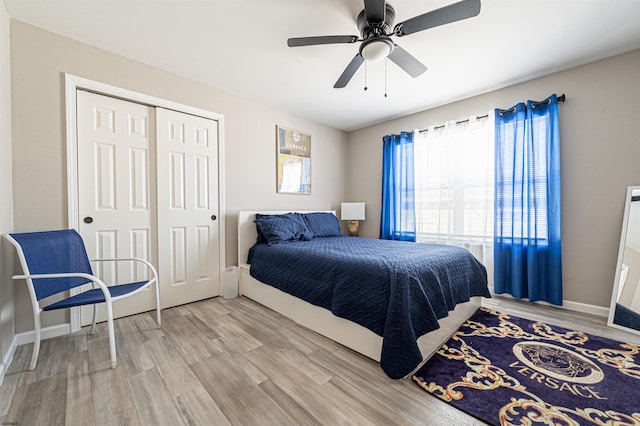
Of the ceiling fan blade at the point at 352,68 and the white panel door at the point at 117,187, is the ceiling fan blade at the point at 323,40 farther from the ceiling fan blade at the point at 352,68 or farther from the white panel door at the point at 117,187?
the white panel door at the point at 117,187

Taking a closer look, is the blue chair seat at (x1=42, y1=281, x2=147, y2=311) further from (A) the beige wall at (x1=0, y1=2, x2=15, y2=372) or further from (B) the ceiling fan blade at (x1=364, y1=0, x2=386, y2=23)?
(B) the ceiling fan blade at (x1=364, y1=0, x2=386, y2=23)

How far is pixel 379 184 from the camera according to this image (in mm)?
4199

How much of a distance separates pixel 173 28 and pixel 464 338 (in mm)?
3509

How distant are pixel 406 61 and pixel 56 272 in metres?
3.14

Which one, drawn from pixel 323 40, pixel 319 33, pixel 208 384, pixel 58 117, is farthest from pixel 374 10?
pixel 58 117

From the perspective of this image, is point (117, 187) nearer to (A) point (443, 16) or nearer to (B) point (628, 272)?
(A) point (443, 16)

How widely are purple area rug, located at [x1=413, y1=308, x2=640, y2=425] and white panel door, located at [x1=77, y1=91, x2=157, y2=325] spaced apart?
2689 mm

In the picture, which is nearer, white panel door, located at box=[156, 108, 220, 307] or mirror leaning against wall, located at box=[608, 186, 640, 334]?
mirror leaning against wall, located at box=[608, 186, 640, 334]

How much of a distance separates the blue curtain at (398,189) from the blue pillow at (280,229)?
4.81 feet

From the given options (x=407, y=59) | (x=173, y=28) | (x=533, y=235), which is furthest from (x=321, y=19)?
(x=533, y=235)

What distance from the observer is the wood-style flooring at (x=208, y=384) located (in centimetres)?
121

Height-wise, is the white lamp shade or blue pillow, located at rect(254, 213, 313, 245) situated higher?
the white lamp shade

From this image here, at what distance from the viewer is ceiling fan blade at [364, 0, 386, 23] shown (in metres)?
1.46

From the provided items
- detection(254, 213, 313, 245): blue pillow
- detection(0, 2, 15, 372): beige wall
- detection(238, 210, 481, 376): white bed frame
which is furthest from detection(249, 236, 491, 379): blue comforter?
detection(0, 2, 15, 372): beige wall
